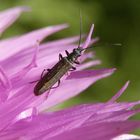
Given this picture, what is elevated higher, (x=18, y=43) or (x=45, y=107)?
(x=18, y=43)

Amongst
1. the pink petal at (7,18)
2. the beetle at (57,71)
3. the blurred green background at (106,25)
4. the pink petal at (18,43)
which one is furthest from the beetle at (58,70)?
the blurred green background at (106,25)

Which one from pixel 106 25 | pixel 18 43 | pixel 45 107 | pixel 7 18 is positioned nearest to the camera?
pixel 45 107

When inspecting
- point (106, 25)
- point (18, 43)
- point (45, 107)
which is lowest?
point (45, 107)

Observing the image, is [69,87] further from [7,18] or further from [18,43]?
[7,18]

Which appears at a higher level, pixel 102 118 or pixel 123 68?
pixel 123 68

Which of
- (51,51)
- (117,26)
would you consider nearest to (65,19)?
(117,26)

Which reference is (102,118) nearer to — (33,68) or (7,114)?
(7,114)

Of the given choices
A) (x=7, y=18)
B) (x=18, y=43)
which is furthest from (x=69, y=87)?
(x=7, y=18)
